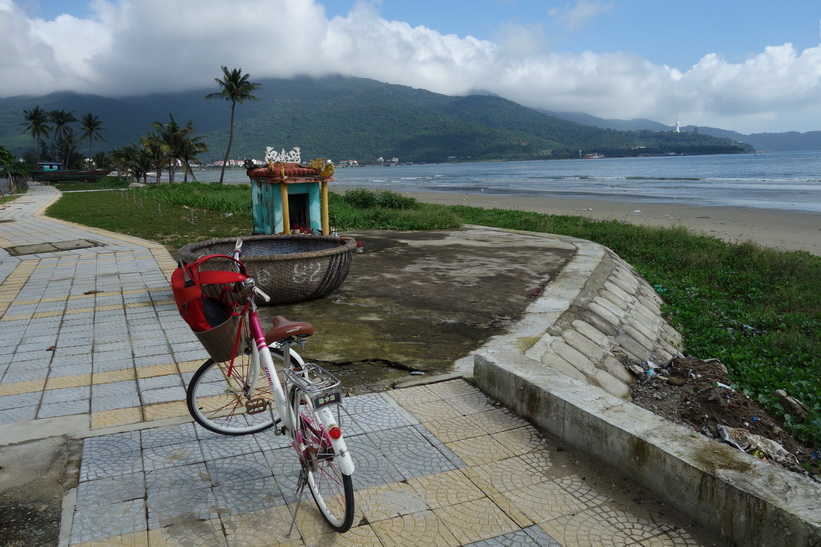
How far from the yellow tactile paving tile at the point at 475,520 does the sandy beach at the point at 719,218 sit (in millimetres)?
14323

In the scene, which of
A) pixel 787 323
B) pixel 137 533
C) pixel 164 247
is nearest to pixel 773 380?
pixel 787 323

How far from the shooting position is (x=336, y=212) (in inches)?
739

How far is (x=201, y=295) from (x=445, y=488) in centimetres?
166

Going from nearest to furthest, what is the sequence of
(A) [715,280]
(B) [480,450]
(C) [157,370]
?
(B) [480,450], (C) [157,370], (A) [715,280]

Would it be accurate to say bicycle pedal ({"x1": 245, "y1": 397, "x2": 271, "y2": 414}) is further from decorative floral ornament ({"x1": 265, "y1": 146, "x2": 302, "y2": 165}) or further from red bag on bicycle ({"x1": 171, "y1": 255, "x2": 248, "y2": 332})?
decorative floral ornament ({"x1": 265, "y1": 146, "x2": 302, "y2": 165})

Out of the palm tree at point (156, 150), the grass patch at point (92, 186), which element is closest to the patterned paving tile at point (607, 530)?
the grass patch at point (92, 186)

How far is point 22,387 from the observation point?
4.56 m

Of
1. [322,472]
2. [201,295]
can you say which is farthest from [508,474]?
[201,295]

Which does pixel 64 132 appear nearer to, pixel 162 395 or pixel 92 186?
pixel 92 186

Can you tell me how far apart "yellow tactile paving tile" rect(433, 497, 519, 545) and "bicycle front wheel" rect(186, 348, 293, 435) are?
44.8 inches

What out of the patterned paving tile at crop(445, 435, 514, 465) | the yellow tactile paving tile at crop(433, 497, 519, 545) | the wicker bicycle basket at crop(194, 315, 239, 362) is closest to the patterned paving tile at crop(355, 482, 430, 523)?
the yellow tactile paving tile at crop(433, 497, 519, 545)

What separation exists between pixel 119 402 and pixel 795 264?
11.6 meters

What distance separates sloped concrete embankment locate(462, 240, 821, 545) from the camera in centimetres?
250

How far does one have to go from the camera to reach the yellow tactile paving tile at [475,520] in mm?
2734
